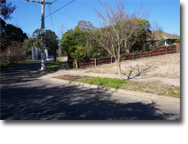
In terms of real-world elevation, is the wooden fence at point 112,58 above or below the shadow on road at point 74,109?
above

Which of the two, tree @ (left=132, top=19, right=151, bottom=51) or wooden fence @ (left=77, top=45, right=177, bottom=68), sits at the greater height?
tree @ (left=132, top=19, right=151, bottom=51)

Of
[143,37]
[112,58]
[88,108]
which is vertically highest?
[143,37]

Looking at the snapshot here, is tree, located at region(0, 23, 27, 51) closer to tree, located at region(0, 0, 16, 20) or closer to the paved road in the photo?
tree, located at region(0, 0, 16, 20)

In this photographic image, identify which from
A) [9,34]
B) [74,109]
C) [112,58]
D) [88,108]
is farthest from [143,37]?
[74,109]

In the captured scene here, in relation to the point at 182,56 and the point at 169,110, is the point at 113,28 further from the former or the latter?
the point at 169,110

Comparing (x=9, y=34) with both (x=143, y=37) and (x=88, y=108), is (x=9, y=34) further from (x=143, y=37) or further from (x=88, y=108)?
(x=143, y=37)

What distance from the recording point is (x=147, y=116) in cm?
482

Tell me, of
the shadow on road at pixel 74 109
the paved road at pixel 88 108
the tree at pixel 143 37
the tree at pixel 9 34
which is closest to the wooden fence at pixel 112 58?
the tree at pixel 143 37

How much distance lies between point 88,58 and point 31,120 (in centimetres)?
1351

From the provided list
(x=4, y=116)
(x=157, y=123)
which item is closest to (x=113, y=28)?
(x=157, y=123)

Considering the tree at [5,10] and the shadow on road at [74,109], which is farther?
the tree at [5,10]

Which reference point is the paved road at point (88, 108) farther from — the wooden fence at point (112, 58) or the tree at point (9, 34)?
the tree at point (9, 34)

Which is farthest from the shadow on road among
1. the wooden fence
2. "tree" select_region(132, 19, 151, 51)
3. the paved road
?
"tree" select_region(132, 19, 151, 51)

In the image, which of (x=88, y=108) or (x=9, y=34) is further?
(x=9, y=34)
